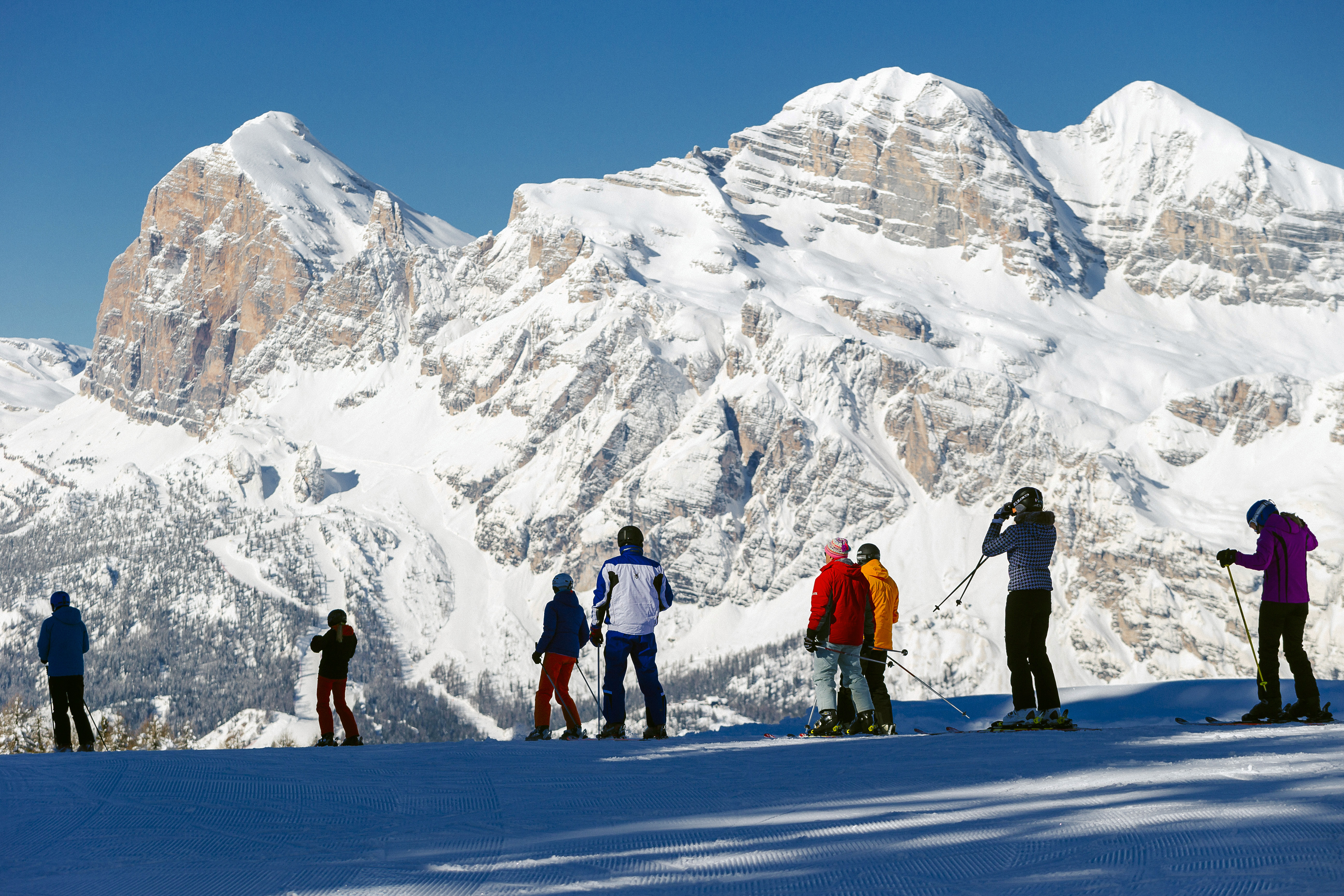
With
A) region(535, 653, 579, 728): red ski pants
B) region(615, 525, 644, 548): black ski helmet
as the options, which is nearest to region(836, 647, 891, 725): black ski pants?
region(615, 525, 644, 548): black ski helmet

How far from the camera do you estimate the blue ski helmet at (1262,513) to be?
39.4ft

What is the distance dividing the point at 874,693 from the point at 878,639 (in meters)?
0.88

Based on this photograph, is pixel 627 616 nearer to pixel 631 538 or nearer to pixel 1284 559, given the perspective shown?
pixel 631 538

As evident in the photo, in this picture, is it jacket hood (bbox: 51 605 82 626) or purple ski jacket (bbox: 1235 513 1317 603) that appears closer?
purple ski jacket (bbox: 1235 513 1317 603)

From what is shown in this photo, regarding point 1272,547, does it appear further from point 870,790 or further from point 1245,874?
point 1245,874

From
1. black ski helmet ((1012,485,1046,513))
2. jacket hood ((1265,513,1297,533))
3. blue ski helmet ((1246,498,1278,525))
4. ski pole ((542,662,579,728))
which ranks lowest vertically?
ski pole ((542,662,579,728))

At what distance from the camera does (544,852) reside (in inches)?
234

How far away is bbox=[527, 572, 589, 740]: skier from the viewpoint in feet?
47.4

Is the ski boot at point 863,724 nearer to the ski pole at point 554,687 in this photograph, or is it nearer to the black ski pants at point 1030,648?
the black ski pants at point 1030,648

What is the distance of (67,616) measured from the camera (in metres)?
15.7

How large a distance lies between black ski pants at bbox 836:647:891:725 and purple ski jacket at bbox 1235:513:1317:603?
4.16m

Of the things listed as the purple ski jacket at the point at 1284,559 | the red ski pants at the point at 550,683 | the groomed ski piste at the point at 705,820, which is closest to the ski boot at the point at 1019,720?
the groomed ski piste at the point at 705,820

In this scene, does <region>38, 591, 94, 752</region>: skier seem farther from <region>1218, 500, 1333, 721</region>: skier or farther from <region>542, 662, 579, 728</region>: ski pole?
<region>1218, 500, 1333, 721</region>: skier

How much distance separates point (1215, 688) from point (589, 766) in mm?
12263
